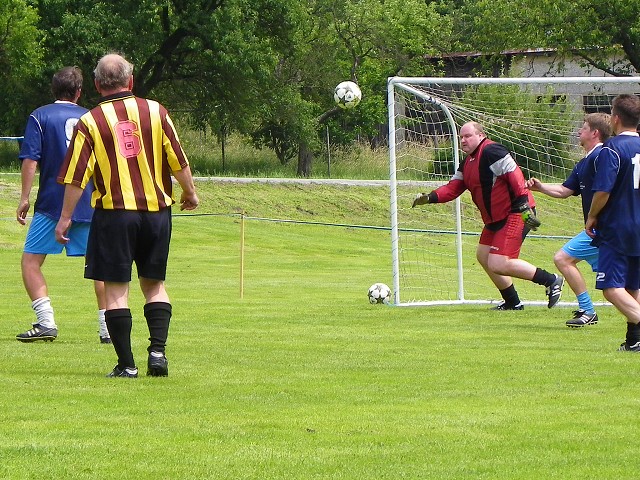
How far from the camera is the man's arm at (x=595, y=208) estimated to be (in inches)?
365

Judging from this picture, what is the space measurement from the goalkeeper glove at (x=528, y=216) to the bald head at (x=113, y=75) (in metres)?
5.21

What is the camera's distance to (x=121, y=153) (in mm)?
7594

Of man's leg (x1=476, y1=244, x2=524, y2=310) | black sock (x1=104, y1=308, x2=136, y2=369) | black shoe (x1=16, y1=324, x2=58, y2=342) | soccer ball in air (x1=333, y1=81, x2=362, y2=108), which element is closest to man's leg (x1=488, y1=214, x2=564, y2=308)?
man's leg (x1=476, y1=244, x2=524, y2=310)

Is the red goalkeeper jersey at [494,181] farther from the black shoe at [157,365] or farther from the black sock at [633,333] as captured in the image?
the black shoe at [157,365]

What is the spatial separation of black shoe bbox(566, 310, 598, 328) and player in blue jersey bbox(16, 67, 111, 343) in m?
4.34

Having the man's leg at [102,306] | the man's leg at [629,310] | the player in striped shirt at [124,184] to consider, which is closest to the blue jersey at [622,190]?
the man's leg at [629,310]

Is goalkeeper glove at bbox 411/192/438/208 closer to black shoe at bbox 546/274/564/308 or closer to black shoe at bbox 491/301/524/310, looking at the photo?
black shoe at bbox 546/274/564/308

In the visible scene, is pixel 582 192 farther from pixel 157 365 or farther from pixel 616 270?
pixel 157 365

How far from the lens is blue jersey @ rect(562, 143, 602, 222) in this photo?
1013 cm

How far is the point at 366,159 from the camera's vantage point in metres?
43.6

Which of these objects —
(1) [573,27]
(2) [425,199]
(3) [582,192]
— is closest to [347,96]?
(2) [425,199]

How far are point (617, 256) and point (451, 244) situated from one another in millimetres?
17612

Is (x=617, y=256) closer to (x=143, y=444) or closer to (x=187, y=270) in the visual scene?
(x=143, y=444)

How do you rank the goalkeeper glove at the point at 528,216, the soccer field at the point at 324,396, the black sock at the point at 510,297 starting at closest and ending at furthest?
1. the soccer field at the point at 324,396
2. the goalkeeper glove at the point at 528,216
3. the black sock at the point at 510,297
